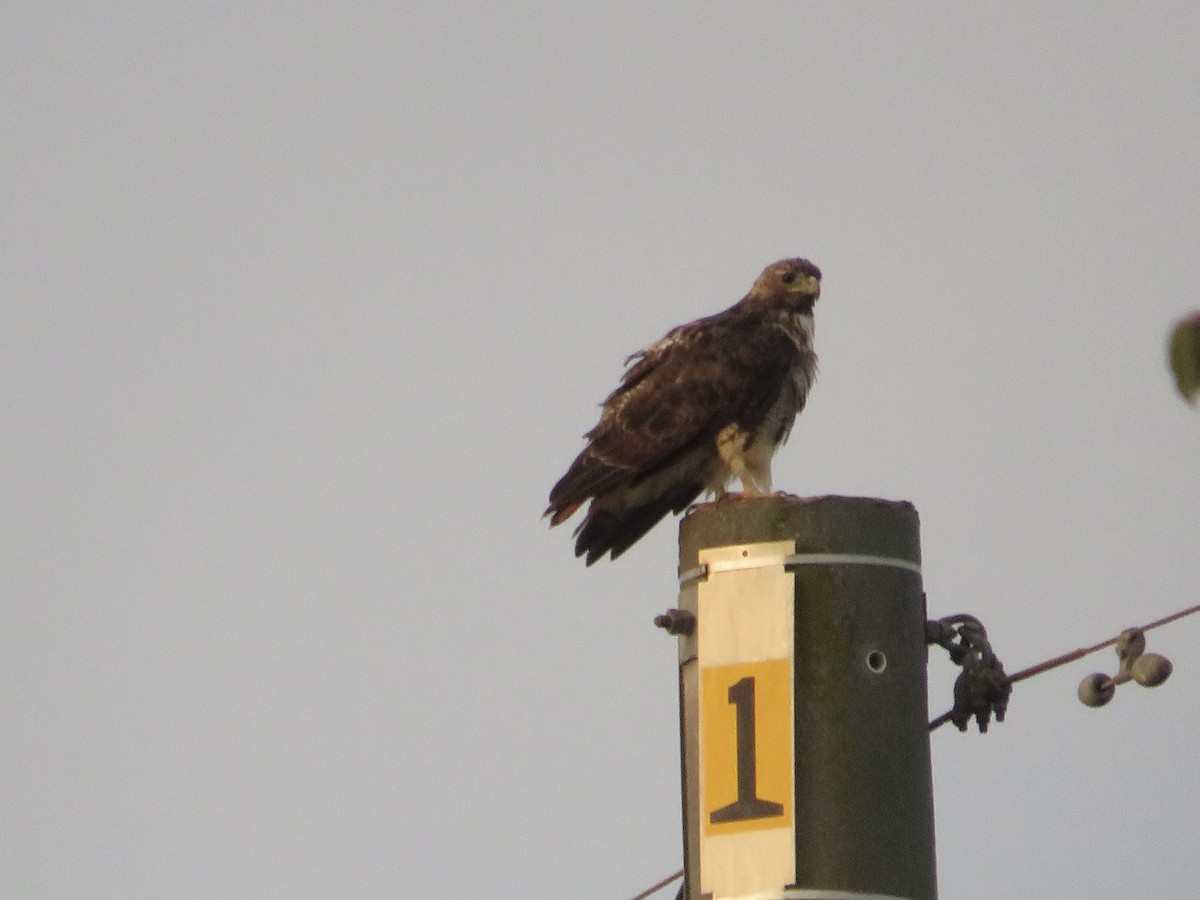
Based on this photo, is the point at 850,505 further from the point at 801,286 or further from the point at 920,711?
the point at 801,286

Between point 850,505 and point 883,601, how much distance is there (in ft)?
0.81

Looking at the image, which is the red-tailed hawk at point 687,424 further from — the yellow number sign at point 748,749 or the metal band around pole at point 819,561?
the yellow number sign at point 748,749

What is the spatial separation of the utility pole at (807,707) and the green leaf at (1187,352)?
1931 mm

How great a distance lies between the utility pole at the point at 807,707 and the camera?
13.8 ft

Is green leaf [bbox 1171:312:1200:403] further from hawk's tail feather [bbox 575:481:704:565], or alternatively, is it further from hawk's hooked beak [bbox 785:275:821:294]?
hawk's hooked beak [bbox 785:275:821:294]

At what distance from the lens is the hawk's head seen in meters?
9.33

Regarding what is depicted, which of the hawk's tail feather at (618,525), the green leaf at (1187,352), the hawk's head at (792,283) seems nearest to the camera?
the green leaf at (1187,352)

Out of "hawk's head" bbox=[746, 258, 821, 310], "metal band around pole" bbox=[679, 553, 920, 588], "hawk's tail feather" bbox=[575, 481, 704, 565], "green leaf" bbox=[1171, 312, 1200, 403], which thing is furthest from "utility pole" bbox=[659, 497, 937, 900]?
"hawk's head" bbox=[746, 258, 821, 310]

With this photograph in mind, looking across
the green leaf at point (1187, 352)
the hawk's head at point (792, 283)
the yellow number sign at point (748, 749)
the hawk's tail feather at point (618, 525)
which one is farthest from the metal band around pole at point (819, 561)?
the hawk's head at point (792, 283)

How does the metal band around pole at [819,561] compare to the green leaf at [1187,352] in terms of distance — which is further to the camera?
the metal band around pole at [819,561]

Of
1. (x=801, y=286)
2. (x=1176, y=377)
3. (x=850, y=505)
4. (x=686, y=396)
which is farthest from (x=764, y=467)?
(x=1176, y=377)

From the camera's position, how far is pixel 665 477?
27.3 feet

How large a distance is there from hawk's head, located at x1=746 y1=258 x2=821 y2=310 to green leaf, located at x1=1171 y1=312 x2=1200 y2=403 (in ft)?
22.3

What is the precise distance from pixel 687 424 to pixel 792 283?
132 cm
